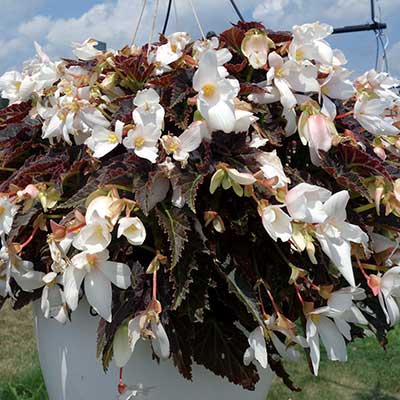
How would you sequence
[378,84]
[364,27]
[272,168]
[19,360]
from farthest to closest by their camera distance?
[19,360]
[364,27]
[378,84]
[272,168]

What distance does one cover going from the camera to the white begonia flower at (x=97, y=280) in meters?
0.88

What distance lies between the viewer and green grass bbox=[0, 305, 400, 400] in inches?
112

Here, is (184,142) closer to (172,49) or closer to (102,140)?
(102,140)

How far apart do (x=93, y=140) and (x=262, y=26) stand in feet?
1.23

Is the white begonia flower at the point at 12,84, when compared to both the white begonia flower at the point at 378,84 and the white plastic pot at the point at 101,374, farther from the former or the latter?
the white begonia flower at the point at 378,84

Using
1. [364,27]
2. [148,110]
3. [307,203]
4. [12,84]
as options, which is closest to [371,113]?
[307,203]

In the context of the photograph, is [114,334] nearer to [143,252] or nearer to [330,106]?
[143,252]

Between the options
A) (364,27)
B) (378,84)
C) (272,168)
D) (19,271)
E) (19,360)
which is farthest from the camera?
(19,360)

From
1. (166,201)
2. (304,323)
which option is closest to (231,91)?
(166,201)

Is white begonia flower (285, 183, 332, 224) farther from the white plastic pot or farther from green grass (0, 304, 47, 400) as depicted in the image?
green grass (0, 304, 47, 400)

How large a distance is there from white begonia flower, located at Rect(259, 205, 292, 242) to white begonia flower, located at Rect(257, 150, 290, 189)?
4 cm

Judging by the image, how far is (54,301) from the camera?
105 centimetres

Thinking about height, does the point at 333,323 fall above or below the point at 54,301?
below

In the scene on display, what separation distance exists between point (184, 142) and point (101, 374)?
→ 19.4 inches
